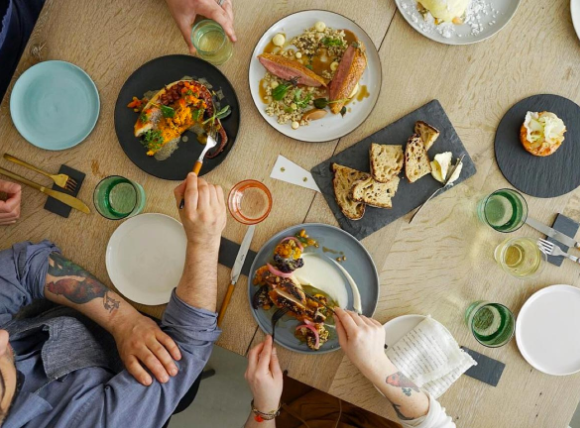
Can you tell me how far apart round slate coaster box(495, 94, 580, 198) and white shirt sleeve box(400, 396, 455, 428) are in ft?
2.37

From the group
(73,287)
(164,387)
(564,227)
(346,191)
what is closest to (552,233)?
(564,227)

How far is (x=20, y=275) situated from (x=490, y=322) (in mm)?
1457

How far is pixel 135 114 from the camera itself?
1.40 metres

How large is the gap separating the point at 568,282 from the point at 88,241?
1.56 meters

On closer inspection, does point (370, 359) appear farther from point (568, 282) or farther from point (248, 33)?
point (248, 33)

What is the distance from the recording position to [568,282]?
140 centimetres

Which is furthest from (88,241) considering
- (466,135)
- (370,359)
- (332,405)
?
(466,135)

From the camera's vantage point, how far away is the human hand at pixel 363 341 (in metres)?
1.28

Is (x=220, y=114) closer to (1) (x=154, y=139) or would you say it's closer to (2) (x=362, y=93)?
(1) (x=154, y=139)

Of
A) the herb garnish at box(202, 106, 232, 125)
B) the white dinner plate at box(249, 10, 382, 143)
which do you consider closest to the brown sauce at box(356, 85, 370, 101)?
the white dinner plate at box(249, 10, 382, 143)

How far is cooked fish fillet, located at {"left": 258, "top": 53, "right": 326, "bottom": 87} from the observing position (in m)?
1.35

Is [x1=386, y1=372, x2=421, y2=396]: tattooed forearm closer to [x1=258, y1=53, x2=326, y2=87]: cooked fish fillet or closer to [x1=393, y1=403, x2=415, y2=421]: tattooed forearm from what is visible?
[x1=393, y1=403, x2=415, y2=421]: tattooed forearm

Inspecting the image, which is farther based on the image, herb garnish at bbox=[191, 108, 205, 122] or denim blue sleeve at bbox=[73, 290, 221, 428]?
herb garnish at bbox=[191, 108, 205, 122]

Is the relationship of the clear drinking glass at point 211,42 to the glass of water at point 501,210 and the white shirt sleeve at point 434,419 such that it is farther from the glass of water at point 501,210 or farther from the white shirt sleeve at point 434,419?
the white shirt sleeve at point 434,419
